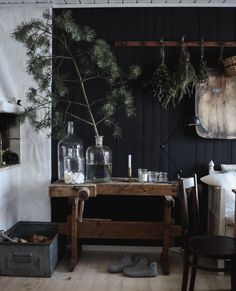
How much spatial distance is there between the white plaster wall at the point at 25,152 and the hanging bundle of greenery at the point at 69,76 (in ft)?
0.47

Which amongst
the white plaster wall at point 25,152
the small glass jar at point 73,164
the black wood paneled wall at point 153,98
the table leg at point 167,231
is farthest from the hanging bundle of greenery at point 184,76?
the white plaster wall at point 25,152

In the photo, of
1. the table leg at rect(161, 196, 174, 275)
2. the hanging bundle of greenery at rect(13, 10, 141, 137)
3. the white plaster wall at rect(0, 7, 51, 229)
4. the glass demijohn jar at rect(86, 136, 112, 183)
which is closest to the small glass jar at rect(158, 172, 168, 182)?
the table leg at rect(161, 196, 174, 275)

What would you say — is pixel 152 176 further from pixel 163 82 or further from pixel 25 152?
pixel 25 152

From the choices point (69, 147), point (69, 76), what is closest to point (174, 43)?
point (69, 76)

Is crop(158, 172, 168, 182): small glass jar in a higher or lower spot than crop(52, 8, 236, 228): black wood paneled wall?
lower

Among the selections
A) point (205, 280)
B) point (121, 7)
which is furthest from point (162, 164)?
point (121, 7)

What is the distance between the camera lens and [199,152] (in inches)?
154

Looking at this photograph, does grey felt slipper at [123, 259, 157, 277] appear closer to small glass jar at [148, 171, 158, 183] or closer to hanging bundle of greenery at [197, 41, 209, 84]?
small glass jar at [148, 171, 158, 183]

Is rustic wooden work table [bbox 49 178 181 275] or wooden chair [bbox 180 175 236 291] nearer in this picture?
wooden chair [bbox 180 175 236 291]

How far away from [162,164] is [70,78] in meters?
1.28

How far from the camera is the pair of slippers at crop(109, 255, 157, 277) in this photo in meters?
3.30

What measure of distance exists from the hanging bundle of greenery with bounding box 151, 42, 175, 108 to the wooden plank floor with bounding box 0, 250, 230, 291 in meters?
1.62

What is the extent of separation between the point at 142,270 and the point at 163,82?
68.2 inches

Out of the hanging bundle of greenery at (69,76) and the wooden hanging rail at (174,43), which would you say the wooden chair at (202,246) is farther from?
the wooden hanging rail at (174,43)
